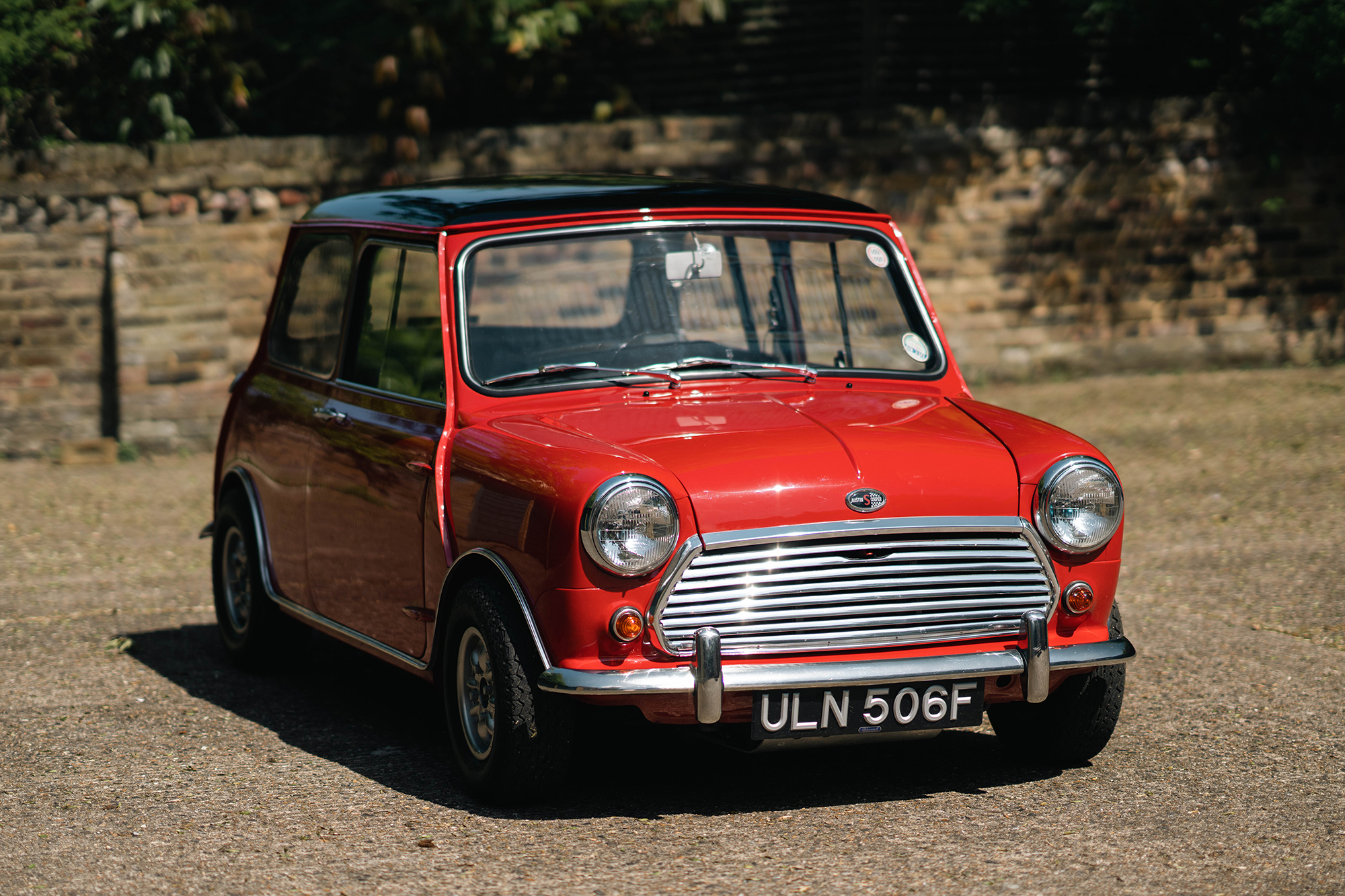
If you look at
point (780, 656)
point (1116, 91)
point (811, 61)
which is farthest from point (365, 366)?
point (1116, 91)

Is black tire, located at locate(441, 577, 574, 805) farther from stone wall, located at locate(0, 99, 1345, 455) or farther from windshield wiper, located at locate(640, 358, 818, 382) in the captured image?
stone wall, located at locate(0, 99, 1345, 455)

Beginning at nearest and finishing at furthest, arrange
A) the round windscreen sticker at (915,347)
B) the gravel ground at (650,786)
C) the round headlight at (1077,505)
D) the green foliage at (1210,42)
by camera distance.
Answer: the gravel ground at (650,786), the round headlight at (1077,505), the round windscreen sticker at (915,347), the green foliage at (1210,42)

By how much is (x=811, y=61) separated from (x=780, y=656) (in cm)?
1079

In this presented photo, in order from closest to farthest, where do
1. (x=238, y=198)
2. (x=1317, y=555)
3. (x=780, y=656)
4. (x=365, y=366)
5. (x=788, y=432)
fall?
(x=780, y=656) < (x=788, y=432) < (x=365, y=366) < (x=1317, y=555) < (x=238, y=198)

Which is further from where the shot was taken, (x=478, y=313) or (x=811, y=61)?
(x=811, y=61)

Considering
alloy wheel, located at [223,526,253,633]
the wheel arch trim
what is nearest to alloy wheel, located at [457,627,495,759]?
the wheel arch trim

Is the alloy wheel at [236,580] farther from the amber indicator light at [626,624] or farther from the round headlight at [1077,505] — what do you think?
the round headlight at [1077,505]

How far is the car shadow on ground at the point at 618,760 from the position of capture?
4.73 metres

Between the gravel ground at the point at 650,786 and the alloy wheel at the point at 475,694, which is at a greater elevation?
the alloy wheel at the point at 475,694

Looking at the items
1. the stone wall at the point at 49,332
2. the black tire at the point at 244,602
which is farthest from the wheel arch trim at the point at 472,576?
the stone wall at the point at 49,332

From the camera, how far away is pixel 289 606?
597cm

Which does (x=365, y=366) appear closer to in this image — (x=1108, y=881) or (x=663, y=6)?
(x=1108, y=881)

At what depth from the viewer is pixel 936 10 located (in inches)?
565

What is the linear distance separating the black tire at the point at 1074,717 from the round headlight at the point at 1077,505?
33 cm
